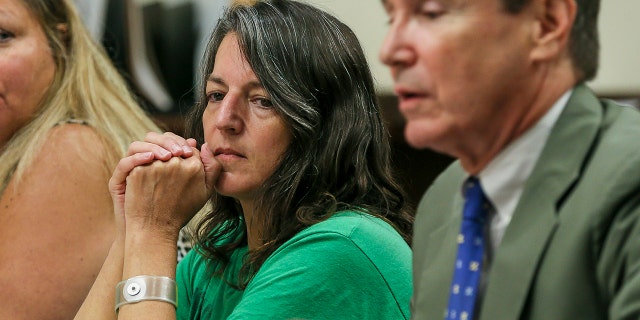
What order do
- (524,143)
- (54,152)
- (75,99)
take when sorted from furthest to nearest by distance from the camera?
(75,99), (54,152), (524,143)

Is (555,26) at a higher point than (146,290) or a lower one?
higher

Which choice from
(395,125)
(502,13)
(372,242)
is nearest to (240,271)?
(372,242)

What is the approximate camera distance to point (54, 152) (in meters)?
2.31

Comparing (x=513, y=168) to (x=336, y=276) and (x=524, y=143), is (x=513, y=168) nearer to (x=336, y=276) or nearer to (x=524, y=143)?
(x=524, y=143)

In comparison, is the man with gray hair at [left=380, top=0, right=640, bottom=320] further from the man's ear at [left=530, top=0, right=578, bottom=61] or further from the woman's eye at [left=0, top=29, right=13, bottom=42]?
the woman's eye at [left=0, top=29, right=13, bottom=42]

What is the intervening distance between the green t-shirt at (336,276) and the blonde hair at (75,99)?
2.51 ft

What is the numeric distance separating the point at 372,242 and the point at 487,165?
599mm

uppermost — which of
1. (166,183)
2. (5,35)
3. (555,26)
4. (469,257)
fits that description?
(555,26)

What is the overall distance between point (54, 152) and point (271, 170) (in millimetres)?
685

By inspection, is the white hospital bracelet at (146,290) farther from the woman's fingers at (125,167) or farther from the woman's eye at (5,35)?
the woman's eye at (5,35)

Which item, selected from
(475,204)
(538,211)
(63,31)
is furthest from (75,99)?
(538,211)

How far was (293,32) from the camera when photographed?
192 centimetres

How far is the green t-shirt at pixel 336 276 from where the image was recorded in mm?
1680

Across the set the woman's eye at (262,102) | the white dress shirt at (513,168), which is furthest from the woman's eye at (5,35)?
the white dress shirt at (513,168)
